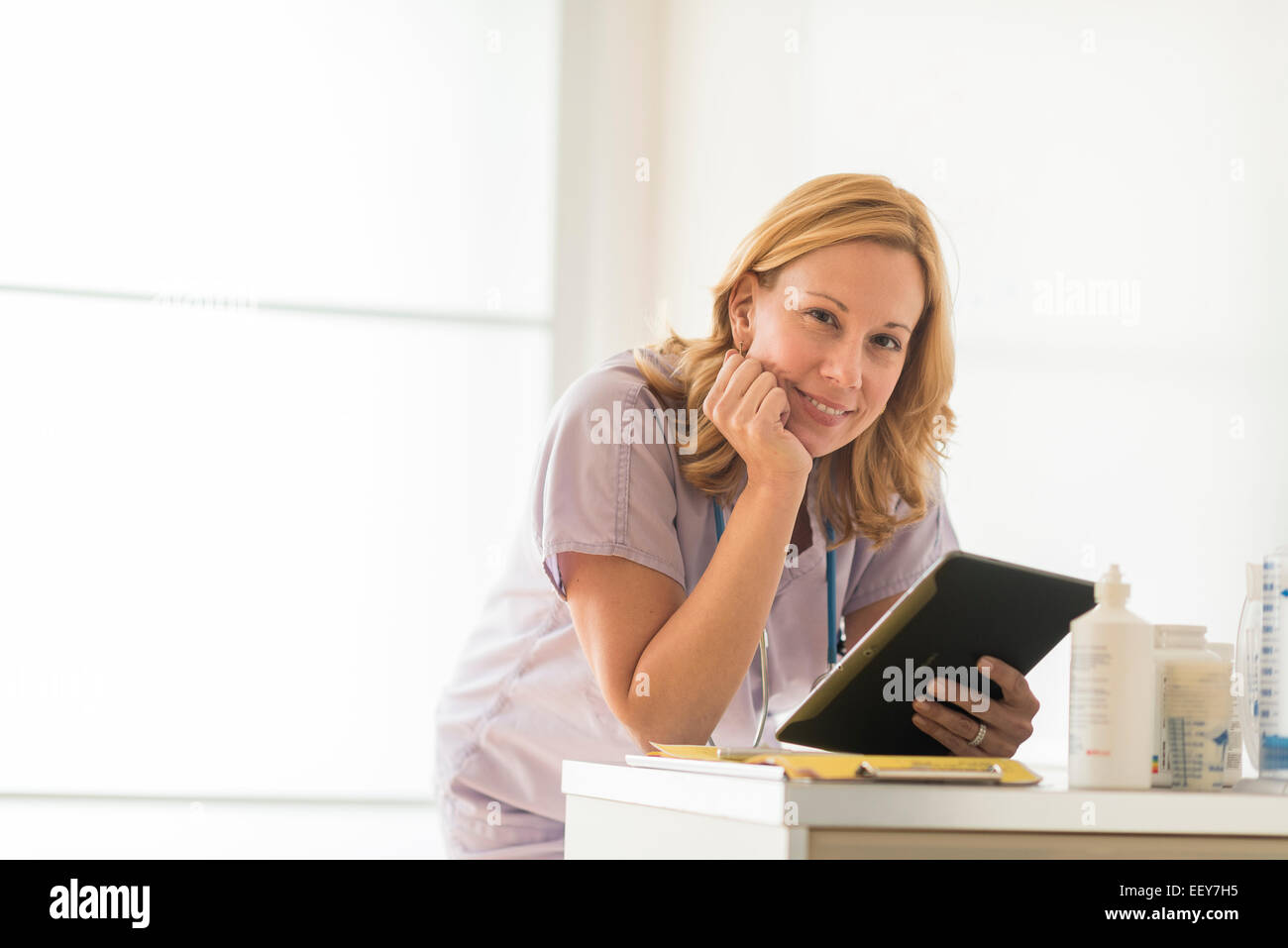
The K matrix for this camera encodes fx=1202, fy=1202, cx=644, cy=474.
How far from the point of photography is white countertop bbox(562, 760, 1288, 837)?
2.25 ft

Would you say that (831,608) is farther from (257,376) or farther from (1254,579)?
(257,376)

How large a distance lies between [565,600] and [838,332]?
42 cm

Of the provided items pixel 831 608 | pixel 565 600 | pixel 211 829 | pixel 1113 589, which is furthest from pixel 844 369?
pixel 211 829

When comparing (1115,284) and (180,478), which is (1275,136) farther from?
(180,478)

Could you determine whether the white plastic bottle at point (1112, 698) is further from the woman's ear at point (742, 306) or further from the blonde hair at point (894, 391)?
the woman's ear at point (742, 306)

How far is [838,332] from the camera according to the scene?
1.31 meters

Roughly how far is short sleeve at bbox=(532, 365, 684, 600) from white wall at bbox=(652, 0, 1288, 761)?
1.10 meters

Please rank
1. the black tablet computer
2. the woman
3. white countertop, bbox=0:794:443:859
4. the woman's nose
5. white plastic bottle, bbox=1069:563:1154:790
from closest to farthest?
white plastic bottle, bbox=1069:563:1154:790, the black tablet computer, the woman, the woman's nose, white countertop, bbox=0:794:443:859

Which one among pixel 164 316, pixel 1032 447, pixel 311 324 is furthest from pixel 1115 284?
A: pixel 164 316

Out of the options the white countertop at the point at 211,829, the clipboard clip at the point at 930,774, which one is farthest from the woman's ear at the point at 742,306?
the white countertop at the point at 211,829

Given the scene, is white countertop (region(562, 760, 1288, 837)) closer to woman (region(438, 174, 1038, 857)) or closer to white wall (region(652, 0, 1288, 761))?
woman (region(438, 174, 1038, 857))

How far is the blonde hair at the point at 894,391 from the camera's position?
4.32 feet

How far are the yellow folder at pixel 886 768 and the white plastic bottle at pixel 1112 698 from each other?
48 millimetres

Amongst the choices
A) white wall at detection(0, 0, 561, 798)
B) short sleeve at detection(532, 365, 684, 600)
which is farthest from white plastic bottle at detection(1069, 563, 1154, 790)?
white wall at detection(0, 0, 561, 798)
